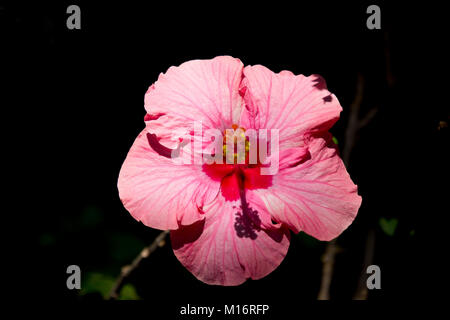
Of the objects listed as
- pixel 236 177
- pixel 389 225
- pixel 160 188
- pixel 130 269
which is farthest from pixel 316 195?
pixel 130 269

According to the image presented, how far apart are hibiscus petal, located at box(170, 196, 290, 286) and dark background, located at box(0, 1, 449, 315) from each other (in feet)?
2.02

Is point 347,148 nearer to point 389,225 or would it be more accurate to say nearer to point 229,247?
point 389,225

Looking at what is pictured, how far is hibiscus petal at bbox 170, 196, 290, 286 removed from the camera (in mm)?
1186

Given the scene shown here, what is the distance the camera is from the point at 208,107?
4.21 ft

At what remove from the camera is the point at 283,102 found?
50.2 inches

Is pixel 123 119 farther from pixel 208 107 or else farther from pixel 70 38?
pixel 208 107

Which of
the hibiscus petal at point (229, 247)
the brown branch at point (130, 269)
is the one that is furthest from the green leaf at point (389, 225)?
the brown branch at point (130, 269)

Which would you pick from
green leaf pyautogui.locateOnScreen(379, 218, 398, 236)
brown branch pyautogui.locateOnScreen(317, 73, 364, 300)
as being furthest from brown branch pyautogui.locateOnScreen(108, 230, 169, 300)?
green leaf pyautogui.locateOnScreen(379, 218, 398, 236)

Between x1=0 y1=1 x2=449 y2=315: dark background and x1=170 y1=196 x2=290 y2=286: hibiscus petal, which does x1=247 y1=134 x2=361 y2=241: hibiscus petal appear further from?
x1=0 y1=1 x2=449 y2=315: dark background

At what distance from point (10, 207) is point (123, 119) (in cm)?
72

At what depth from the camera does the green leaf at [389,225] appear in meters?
1.72

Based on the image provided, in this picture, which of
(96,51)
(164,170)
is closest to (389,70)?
(164,170)

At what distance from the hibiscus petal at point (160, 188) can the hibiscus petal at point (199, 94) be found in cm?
9

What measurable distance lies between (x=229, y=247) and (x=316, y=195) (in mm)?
340
